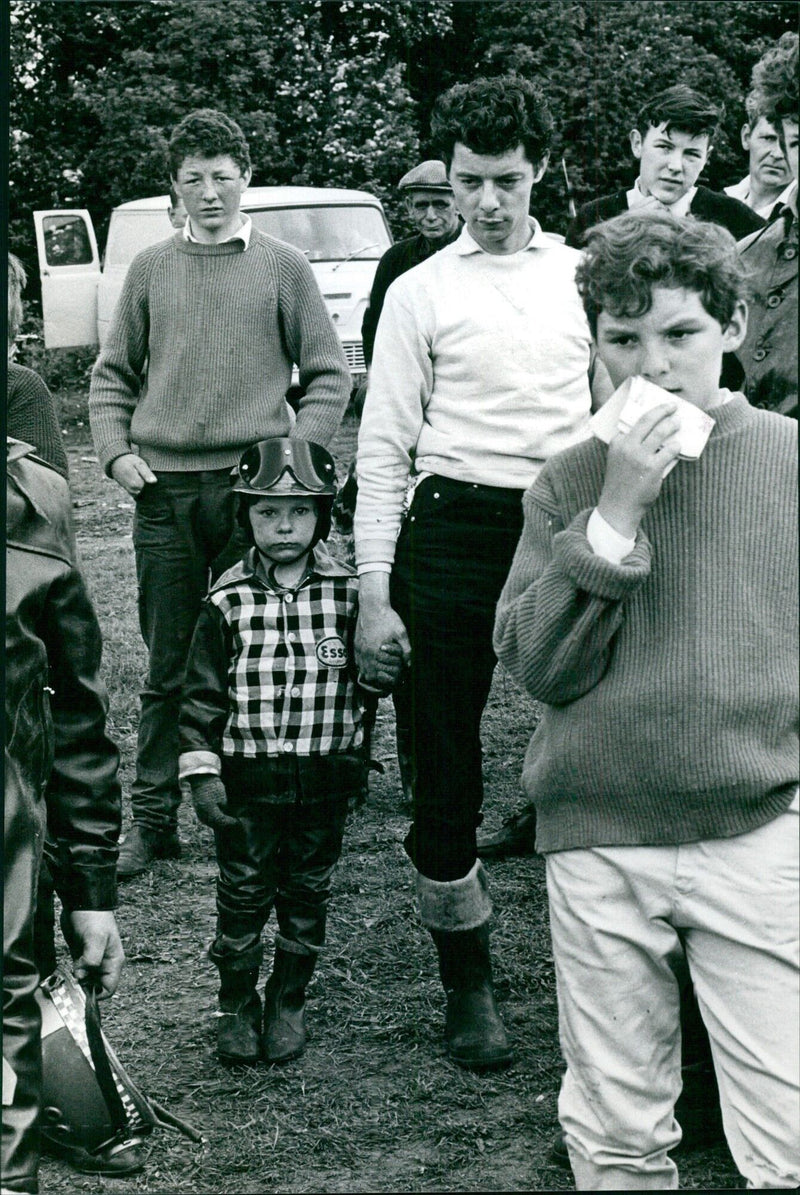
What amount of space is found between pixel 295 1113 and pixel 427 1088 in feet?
0.94

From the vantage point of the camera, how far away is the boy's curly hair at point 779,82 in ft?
7.88

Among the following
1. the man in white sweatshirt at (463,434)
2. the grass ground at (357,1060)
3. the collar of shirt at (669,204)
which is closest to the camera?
the grass ground at (357,1060)

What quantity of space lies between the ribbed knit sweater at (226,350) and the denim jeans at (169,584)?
0.09m

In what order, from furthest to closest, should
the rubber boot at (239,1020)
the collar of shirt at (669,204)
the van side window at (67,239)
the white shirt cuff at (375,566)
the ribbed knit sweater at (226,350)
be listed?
1. the van side window at (67,239)
2. the ribbed knit sweater at (226,350)
3. the collar of shirt at (669,204)
4. the rubber boot at (239,1020)
5. the white shirt cuff at (375,566)

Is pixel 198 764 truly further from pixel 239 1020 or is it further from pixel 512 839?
pixel 512 839

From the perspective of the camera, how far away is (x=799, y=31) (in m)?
2.34

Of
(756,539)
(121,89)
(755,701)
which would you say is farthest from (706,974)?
(121,89)

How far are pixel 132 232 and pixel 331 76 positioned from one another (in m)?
2.05

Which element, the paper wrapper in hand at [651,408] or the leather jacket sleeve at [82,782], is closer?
the paper wrapper in hand at [651,408]

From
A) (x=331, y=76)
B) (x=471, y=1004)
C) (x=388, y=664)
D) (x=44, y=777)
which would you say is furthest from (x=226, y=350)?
(x=331, y=76)

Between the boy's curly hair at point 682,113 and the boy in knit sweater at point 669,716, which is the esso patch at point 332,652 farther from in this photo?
the boy's curly hair at point 682,113

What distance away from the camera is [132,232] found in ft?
33.9

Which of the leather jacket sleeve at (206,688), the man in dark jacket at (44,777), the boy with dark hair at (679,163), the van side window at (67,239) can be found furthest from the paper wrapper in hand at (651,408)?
the van side window at (67,239)

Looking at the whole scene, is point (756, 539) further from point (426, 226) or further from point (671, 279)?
point (426, 226)
